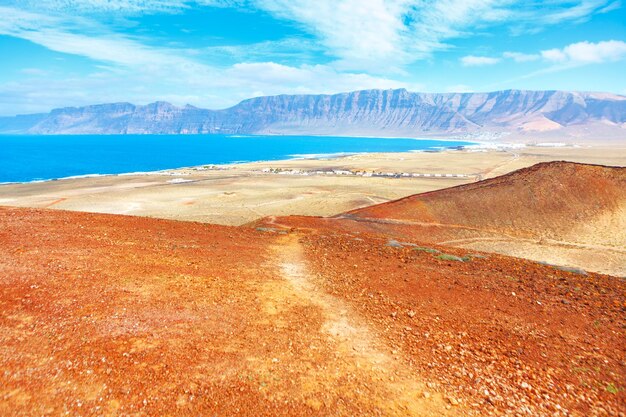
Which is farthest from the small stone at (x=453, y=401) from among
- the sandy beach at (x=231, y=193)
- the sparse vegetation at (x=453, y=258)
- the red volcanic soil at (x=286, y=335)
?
the sandy beach at (x=231, y=193)

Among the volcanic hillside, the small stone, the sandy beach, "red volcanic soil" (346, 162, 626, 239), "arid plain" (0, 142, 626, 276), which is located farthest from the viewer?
the sandy beach

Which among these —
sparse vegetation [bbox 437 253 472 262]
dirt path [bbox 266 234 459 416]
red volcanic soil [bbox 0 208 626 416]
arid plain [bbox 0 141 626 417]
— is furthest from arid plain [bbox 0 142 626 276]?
dirt path [bbox 266 234 459 416]

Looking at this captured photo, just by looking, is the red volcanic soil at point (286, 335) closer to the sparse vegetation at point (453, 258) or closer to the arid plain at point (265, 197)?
the sparse vegetation at point (453, 258)

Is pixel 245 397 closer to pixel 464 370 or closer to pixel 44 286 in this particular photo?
pixel 464 370

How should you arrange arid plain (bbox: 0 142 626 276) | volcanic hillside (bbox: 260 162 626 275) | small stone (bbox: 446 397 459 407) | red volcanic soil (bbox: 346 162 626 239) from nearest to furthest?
small stone (bbox: 446 397 459 407) < volcanic hillside (bbox: 260 162 626 275) < arid plain (bbox: 0 142 626 276) < red volcanic soil (bbox: 346 162 626 239)

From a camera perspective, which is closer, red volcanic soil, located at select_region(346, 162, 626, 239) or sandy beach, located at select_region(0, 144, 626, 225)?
red volcanic soil, located at select_region(346, 162, 626, 239)

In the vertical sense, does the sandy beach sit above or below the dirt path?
below

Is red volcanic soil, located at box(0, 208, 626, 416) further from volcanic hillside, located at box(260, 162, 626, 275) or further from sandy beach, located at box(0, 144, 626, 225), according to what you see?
sandy beach, located at box(0, 144, 626, 225)
